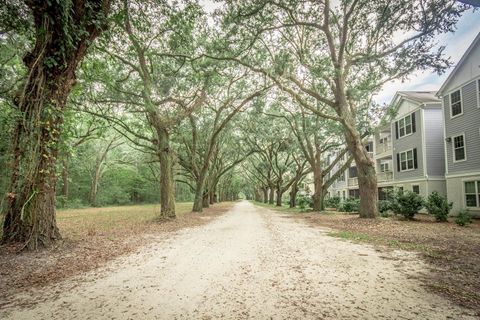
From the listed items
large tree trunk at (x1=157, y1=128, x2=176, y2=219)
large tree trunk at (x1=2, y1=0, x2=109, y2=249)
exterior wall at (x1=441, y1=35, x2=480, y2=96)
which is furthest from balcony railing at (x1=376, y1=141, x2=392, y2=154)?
large tree trunk at (x1=2, y1=0, x2=109, y2=249)

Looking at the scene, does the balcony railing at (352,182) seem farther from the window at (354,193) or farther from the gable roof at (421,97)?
the gable roof at (421,97)

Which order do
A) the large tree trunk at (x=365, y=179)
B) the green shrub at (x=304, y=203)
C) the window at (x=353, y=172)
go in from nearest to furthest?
the large tree trunk at (x=365, y=179), the green shrub at (x=304, y=203), the window at (x=353, y=172)

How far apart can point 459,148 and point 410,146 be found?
17.0ft

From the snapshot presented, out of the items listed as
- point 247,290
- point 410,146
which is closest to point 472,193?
point 410,146

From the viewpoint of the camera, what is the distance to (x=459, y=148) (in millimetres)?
16641

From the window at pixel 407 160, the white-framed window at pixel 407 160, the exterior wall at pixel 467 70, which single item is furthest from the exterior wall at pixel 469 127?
the white-framed window at pixel 407 160

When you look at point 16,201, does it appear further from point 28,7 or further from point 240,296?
point 240,296

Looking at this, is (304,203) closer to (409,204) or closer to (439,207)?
(409,204)

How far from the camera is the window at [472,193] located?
15.2m

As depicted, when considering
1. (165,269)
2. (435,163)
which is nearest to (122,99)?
(165,269)

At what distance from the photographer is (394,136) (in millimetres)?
24328

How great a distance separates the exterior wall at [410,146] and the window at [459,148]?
131 inches

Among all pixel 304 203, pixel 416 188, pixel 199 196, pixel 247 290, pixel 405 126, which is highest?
pixel 405 126

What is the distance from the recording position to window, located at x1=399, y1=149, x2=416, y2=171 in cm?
2139
